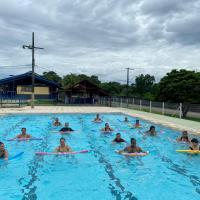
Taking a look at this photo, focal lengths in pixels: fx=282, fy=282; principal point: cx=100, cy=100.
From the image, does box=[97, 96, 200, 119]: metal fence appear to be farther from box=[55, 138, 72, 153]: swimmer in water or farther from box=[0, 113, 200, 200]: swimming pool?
box=[55, 138, 72, 153]: swimmer in water

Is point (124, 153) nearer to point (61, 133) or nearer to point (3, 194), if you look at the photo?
point (3, 194)

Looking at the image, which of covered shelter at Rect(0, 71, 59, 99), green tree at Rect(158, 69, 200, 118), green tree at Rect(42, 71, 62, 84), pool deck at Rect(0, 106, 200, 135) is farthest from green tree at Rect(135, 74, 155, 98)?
pool deck at Rect(0, 106, 200, 135)

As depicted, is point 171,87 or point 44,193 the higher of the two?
point 171,87

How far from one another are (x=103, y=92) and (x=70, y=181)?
31.3 meters

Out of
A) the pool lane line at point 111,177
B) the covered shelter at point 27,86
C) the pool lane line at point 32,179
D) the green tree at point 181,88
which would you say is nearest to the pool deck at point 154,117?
the green tree at point 181,88

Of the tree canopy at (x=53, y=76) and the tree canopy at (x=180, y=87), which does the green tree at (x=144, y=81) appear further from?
the tree canopy at (x=180, y=87)

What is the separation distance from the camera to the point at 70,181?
743 centimetres

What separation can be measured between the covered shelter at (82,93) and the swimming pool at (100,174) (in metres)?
25.7

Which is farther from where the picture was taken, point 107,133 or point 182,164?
point 107,133

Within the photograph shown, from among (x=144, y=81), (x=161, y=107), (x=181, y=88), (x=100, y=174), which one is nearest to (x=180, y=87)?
(x=181, y=88)

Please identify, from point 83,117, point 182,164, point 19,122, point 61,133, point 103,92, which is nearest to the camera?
point 182,164

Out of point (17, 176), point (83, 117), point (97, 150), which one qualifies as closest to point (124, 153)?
point (97, 150)

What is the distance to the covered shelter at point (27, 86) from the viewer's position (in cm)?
4334

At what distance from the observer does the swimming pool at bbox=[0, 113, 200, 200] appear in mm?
6559
